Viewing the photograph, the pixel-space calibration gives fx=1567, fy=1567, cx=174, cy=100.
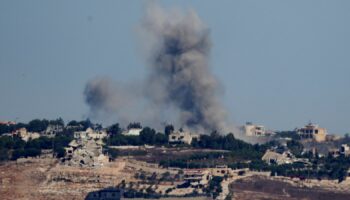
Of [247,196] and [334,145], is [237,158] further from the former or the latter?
[334,145]

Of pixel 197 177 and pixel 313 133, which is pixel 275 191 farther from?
pixel 313 133

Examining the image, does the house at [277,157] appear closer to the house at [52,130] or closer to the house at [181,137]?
the house at [181,137]

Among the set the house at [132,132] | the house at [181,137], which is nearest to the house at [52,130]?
the house at [132,132]

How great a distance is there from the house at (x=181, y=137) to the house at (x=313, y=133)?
22.0 metres

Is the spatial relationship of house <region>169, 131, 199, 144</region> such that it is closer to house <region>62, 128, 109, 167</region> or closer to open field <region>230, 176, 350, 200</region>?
house <region>62, 128, 109, 167</region>

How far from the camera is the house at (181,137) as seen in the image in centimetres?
11094

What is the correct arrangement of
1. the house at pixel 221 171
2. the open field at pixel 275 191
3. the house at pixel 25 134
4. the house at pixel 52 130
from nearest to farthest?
the open field at pixel 275 191 → the house at pixel 221 171 → the house at pixel 25 134 → the house at pixel 52 130

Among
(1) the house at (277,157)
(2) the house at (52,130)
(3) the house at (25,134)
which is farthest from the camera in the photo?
(2) the house at (52,130)

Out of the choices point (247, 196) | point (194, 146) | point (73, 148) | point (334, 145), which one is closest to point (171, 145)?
point (194, 146)

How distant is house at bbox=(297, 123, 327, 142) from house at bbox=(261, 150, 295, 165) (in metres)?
22.1

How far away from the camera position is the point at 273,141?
418ft

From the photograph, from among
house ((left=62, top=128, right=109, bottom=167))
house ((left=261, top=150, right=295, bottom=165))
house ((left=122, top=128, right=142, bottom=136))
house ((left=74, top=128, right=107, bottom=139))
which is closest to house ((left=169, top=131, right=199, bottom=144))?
house ((left=122, top=128, right=142, bottom=136))

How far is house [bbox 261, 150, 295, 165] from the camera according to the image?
10669 centimetres

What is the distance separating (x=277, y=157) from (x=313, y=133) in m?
27.2
